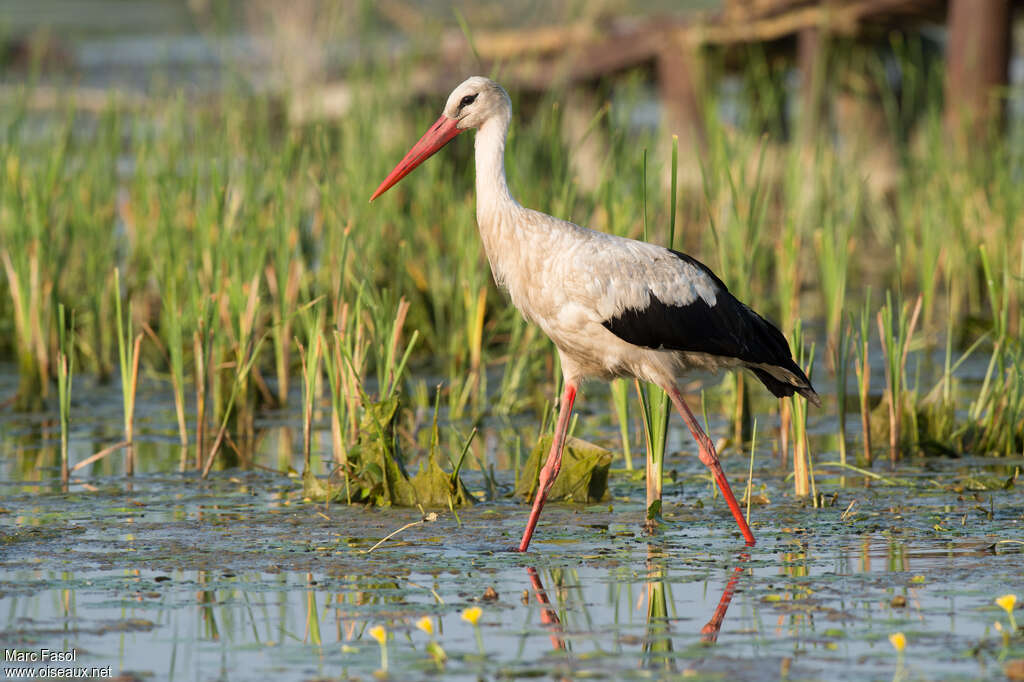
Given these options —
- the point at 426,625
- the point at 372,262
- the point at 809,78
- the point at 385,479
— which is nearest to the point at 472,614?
the point at 426,625

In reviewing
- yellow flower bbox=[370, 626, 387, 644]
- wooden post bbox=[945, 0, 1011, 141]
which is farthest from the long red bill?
wooden post bbox=[945, 0, 1011, 141]

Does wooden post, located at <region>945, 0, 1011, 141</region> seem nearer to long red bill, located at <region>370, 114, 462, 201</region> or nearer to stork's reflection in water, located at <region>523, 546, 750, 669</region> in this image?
long red bill, located at <region>370, 114, 462, 201</region>

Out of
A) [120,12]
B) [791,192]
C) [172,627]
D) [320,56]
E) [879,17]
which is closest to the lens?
[172,627]

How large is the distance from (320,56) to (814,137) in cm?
650

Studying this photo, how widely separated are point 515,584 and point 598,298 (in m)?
1.08

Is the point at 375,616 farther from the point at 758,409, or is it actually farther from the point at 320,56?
the point at 320,56

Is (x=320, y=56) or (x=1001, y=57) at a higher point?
(x=320, y=56)

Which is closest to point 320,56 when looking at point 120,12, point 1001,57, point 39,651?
point 1001,57

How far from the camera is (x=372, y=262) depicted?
751 centimetres

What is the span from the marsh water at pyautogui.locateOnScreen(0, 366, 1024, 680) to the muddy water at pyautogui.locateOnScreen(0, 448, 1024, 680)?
1cm

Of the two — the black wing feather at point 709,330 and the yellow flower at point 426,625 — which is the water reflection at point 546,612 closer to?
the yellow flower at point 426,625

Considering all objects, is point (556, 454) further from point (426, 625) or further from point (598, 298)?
point (426, 625)

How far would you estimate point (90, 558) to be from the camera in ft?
15.7

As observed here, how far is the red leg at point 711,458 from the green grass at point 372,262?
2.77 ft
